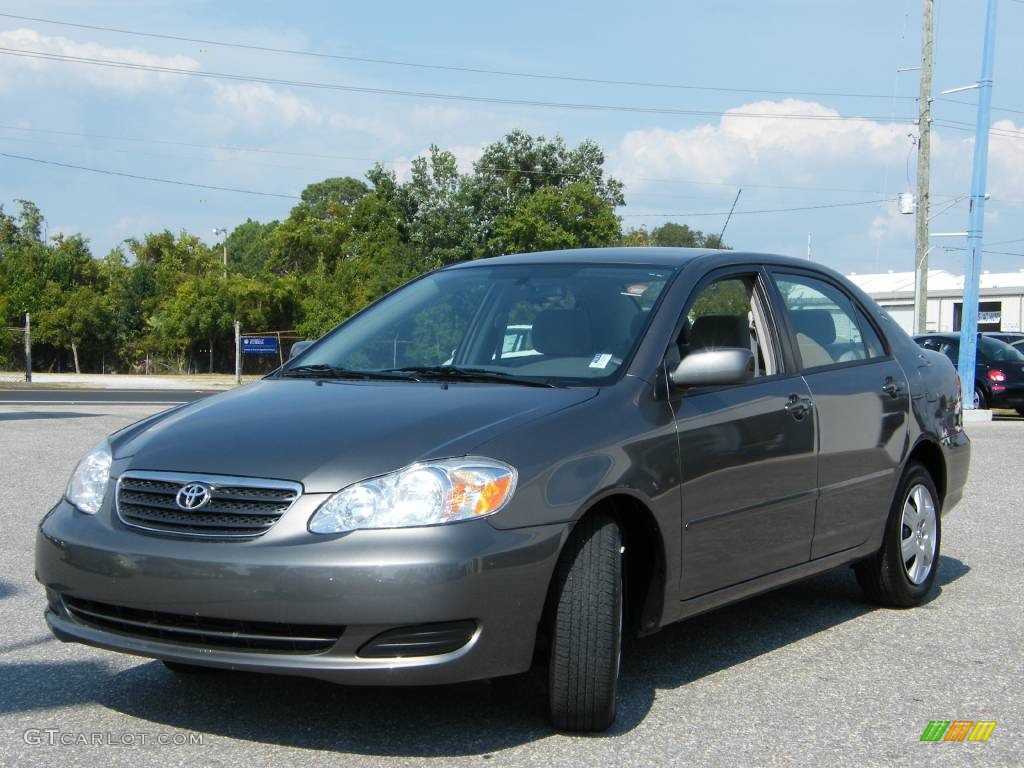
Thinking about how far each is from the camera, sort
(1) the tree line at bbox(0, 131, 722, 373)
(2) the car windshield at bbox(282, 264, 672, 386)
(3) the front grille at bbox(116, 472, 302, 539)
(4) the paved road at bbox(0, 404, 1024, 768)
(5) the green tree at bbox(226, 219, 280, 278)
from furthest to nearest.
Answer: (5) the green tree at bbox(226, 219, 280, 278), (1) the tree line at bbox(0, 131, 722, 373), (2) the car windshield at bbox(282, 264, 672, 386), (4) the paved road at bbox(0, 404, 1024, 768), (3) the front grille at bbox(116, 472, 302, 539)

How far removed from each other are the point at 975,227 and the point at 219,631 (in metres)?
22.0

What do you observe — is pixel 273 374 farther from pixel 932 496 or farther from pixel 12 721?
pixel 932 496

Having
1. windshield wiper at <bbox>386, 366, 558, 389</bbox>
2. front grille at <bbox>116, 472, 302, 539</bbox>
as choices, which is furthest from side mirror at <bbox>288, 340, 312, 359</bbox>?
front grille at <bbox>116, 472, 302, 539</bbox>

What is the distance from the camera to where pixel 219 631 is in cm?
358

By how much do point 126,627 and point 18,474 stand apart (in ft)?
24.6

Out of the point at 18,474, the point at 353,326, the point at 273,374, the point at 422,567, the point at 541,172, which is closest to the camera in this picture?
the point at 422,567

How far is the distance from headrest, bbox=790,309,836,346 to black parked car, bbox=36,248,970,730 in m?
0.01

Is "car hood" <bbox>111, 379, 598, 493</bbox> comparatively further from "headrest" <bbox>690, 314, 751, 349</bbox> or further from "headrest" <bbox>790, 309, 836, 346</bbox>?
"headrest" <bbox>790, 309, 836, 346</bbox>

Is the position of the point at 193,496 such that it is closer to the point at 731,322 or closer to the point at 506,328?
the point at 506,328

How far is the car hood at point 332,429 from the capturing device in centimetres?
365

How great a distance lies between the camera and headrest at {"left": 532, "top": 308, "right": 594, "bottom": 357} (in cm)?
460

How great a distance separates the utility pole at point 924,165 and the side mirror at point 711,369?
85.5 ft

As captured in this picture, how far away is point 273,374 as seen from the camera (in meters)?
5.10

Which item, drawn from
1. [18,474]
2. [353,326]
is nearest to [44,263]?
[18,474]
